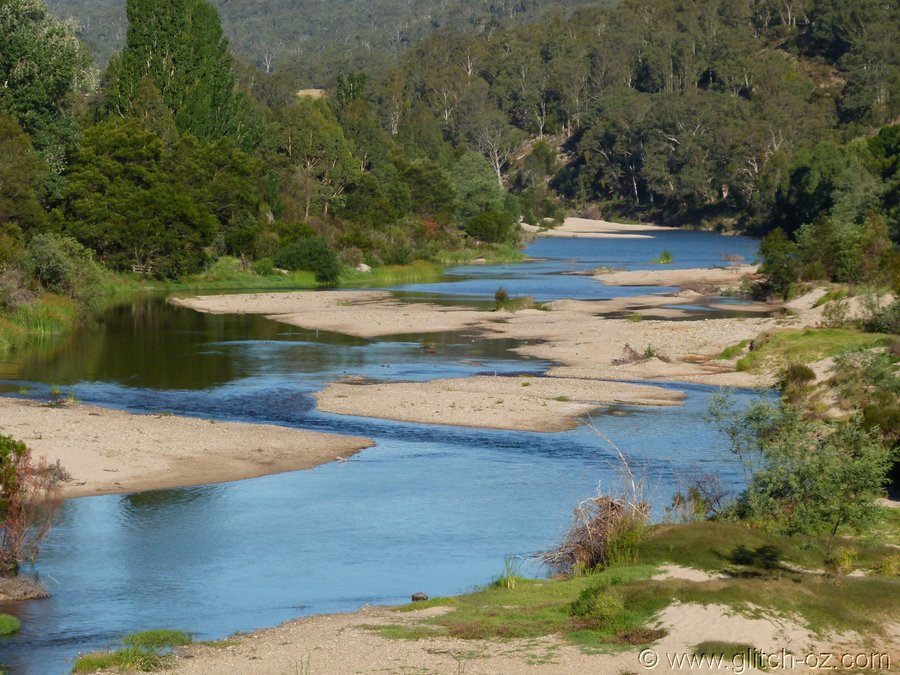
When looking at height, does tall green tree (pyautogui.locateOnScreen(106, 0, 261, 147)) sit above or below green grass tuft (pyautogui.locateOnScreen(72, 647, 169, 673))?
above

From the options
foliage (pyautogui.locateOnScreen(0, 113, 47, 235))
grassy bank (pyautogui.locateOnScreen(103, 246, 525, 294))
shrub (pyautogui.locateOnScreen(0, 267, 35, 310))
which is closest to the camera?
shrub (pyautogui.locateOnScreen(0, 267, 35, 310))

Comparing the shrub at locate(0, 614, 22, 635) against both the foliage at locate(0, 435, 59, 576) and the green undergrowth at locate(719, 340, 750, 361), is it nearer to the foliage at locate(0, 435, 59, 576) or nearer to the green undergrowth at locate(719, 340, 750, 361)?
the foliage at locate(0, 435, 59, 576)

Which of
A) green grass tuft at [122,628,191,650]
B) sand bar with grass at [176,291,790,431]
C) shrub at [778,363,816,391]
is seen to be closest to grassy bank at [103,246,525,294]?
sand bar with grass at [176,291,790,431]

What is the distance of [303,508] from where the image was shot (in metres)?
31.6

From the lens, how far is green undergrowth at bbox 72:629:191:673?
758 inches

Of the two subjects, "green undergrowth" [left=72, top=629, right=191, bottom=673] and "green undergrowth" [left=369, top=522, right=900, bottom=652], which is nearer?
"green undergrowth" [left=72, top=629, right=191, bottom=673]

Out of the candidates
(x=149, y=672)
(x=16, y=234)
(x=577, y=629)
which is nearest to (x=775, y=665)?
(x=577, y=629)

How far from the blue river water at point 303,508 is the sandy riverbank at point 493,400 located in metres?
0.96

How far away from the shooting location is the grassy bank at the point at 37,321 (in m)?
59.3

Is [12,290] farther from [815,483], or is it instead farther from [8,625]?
[815,483]

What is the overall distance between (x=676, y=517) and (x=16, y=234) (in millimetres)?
54097


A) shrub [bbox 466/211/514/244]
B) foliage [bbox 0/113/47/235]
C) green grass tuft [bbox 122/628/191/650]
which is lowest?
green grass tuft [bbox 122/628/191/650]

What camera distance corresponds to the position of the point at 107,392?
1880 inches

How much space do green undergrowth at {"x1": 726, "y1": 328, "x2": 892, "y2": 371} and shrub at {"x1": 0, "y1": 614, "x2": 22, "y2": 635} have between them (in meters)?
35.2
